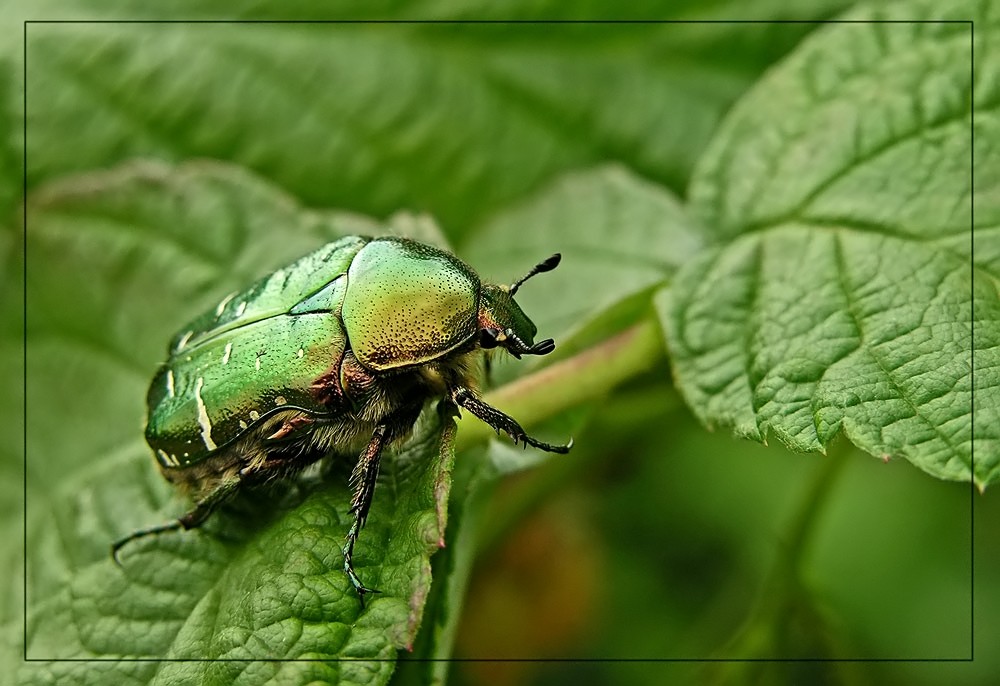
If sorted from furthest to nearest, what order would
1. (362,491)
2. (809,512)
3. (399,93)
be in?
(399,93)
(809,512)
(362,491)

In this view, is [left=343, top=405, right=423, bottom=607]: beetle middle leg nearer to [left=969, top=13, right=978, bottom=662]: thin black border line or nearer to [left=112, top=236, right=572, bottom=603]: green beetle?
[left=112, top=236, right=572, bottom=603]: green beetle

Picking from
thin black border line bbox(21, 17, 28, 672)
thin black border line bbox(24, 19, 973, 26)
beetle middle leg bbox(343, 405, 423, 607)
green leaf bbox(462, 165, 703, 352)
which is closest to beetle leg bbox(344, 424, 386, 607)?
beetle middle leg bbox(343, 405, 423, 607)

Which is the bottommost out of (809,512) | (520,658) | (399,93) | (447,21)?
(520,658)

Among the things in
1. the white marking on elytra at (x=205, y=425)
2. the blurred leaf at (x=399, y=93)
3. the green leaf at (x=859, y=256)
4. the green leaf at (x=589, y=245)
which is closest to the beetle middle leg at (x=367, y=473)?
the white marking on elytra at (x=205, y=425)

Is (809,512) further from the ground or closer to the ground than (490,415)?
closer to the ground

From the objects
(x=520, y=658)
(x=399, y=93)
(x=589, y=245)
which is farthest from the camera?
(x=399, y=93)

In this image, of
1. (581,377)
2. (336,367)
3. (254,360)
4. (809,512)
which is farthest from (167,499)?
(809,512)

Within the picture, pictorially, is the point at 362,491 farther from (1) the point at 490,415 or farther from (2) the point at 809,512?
(2) the point at 809,512

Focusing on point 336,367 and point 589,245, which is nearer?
point 336,367
